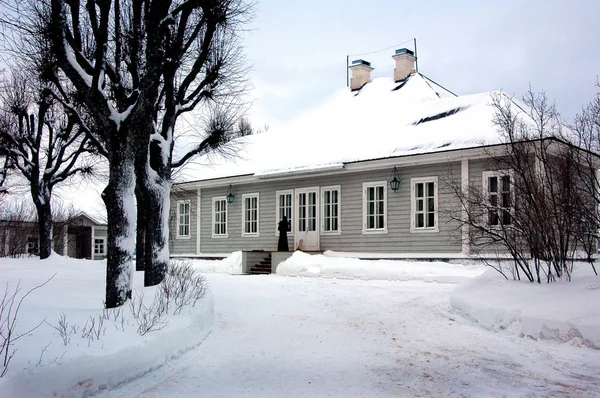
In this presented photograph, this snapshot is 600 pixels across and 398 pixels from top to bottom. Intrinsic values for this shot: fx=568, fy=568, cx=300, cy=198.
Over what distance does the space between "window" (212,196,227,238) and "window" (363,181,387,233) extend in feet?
23.7

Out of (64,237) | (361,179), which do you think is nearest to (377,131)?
(361,179)

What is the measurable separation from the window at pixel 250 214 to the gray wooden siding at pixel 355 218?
206mm

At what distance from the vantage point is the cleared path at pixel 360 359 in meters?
5.85

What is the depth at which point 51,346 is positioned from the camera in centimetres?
555

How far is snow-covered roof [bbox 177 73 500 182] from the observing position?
17.7 m

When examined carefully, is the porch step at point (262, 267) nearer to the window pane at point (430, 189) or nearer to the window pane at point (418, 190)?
the window pane at point (418, 190)

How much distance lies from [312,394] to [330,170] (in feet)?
46.9

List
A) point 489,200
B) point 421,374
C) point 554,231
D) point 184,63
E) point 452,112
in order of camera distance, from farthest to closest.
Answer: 1. point 452,112
2. point 184,63
3. point 489,200
4. point 554,231
5. point 421,374

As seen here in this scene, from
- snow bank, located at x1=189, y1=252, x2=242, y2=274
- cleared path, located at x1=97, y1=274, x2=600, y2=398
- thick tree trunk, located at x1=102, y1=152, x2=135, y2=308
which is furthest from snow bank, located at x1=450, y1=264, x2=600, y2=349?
snow bank, located at x1=189, y1=252, x2=242, y2=274

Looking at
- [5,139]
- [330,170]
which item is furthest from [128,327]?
[5,139]

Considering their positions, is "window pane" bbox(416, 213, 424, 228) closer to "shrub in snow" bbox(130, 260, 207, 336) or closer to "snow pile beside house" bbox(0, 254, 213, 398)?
"shrub in snow" bbox(130, 260, 207, 336)

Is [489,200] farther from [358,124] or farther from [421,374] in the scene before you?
[358,124]

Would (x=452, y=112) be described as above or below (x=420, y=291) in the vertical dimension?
above

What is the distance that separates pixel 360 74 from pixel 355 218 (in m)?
8.79
